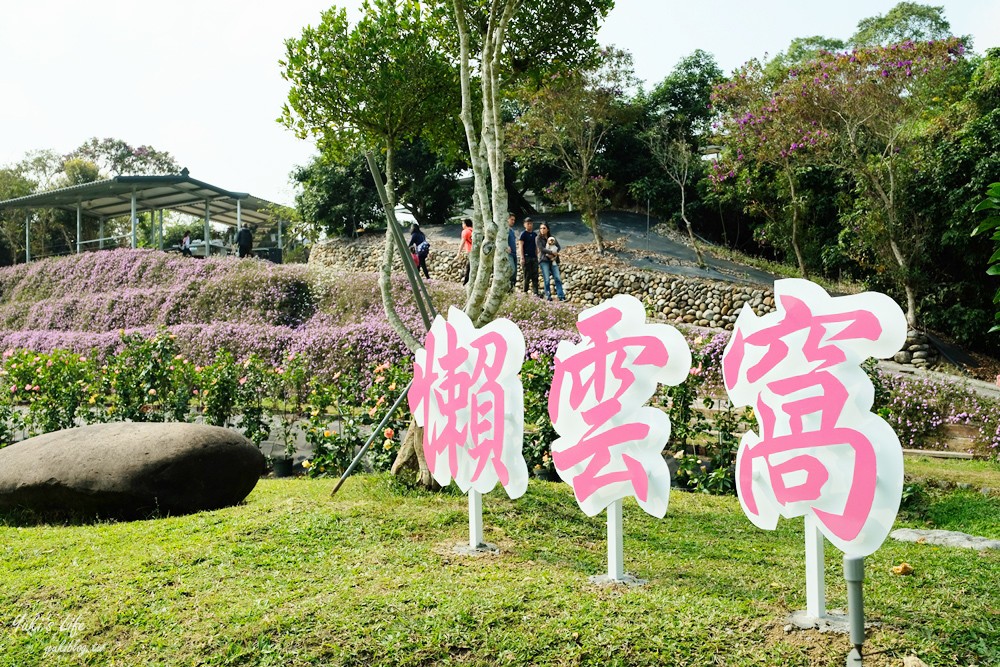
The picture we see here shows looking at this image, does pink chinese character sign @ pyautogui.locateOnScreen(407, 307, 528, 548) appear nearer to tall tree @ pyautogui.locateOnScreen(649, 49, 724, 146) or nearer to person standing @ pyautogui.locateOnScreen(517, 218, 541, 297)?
person standing @ pyautogui.locateOnScreen(517, 218, 541, 297)

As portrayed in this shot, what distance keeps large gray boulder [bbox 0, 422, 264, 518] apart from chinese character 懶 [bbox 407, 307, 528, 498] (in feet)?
5.78

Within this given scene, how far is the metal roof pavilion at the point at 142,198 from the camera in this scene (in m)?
21.9

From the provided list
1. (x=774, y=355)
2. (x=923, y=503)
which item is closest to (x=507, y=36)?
(x=774, y=355)

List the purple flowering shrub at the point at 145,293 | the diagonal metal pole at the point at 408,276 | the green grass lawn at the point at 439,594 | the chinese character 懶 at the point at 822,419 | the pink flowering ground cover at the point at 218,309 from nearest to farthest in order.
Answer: the chinese character 懶 at the point at 822,419
the green grass lawn at the point at 439,594
the diagonal metal pole at the point at 408,276
the pink flowering ground cover at the point at 218,309
the purple flowering shrub at the point at 145,293

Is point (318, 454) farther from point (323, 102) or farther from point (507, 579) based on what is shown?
point (507, 579)

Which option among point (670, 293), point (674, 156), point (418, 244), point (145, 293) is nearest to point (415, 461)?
point (418, 244)

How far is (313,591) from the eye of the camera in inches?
148

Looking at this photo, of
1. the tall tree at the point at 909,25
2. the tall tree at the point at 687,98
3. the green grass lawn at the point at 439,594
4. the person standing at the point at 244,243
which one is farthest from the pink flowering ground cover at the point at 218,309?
the tall tree at the point at 909,25

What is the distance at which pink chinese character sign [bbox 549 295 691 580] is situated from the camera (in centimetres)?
372

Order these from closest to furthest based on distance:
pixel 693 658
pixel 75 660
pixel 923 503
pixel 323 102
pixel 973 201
→ pixel 693 658 → pixel 75 660 → pixel 923 503 → pixel 323 102 → pixel 973 201

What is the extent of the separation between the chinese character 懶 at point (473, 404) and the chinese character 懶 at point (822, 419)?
4.10 feet

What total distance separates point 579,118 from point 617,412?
56.1 feet

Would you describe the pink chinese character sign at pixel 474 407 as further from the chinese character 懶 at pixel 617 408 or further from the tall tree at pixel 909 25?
the tall tree at pixel 909 25

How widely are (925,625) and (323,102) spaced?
6243 mm
